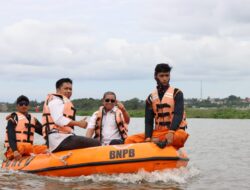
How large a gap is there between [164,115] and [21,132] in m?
2.87

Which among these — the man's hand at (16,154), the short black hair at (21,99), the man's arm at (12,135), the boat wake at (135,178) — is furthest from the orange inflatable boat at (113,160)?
the short black hair at (21,99)

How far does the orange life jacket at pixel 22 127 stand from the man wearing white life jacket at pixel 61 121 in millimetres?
1054

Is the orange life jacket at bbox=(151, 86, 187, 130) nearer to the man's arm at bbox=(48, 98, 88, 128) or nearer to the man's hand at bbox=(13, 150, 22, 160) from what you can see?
the man's arm at bbox=(48, 98, 88, 128)

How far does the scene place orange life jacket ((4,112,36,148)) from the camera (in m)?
9.23

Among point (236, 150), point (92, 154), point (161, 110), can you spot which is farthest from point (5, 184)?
point (236, 150)

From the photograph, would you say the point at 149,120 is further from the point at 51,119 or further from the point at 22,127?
the point at 22,127

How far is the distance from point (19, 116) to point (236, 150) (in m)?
9.37

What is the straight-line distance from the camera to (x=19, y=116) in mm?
9289

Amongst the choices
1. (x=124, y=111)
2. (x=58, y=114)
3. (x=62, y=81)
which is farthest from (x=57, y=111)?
(x=124, y=111)

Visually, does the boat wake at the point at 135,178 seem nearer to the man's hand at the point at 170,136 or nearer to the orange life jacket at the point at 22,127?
the man's hand at the point at 170,136

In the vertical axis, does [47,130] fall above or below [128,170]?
above

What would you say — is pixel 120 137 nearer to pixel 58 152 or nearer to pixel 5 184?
pixel 58 152

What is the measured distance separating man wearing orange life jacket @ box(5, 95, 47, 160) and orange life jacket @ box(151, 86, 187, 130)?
230 centimetres

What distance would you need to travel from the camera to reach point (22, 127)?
9.25m
